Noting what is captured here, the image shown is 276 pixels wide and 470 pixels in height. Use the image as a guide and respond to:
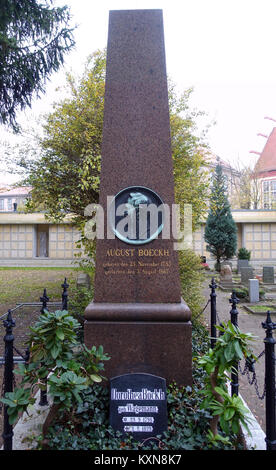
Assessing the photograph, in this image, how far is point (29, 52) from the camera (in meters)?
7.98

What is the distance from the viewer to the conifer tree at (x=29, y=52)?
754cm

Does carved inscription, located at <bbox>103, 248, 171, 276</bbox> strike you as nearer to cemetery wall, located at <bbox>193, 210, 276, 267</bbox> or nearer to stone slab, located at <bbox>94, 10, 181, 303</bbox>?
stone slab, located at <bbox>94, 10, 181, 303</bbox>

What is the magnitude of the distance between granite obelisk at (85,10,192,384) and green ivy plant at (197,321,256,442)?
731 mm

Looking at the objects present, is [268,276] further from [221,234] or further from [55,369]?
[55,369]

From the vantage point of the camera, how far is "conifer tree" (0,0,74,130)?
754cm

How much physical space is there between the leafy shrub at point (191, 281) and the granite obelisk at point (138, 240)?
10.5 ft

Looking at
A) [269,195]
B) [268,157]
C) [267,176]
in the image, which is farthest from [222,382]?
[268,157]

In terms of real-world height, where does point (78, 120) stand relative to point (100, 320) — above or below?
above

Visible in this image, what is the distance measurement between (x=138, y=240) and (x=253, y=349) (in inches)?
162

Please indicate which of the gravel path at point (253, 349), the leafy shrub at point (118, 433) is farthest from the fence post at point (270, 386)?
the leafy shrub at point (118, 433)
